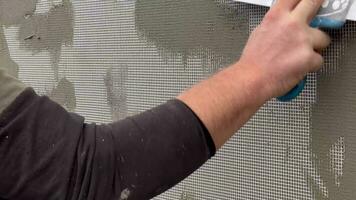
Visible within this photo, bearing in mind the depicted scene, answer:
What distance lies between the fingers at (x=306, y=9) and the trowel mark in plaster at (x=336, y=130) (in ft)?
0.38

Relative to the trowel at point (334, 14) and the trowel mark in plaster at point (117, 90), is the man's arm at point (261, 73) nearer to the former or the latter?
the trowel at point (334, 14)

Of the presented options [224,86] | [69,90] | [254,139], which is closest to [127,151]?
[224,86]

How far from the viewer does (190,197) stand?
112cm

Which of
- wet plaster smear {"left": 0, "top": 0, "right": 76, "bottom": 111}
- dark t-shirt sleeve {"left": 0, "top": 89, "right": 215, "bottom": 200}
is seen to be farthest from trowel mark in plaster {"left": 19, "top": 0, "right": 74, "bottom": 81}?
dark t-shirt sleeve {"left": 0, "top": 89, "right": 215, "bottom": 200}

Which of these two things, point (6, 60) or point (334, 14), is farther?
point (6, 60)

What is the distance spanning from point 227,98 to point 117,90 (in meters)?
0.52

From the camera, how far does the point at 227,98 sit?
0.74 metres

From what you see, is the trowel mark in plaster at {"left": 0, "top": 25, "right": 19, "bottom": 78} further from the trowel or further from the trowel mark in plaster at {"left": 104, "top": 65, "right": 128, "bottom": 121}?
the trowel

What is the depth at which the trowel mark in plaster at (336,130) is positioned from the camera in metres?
0.89

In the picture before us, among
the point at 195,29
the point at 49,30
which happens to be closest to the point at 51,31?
the point at 49,30

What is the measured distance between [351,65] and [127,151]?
0.43m

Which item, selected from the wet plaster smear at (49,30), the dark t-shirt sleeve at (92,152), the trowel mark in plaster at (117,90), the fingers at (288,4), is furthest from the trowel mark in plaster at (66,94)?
the fingers at (288,4)

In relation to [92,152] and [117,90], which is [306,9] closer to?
[92,152]

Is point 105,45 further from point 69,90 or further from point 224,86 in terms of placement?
point 224,86
